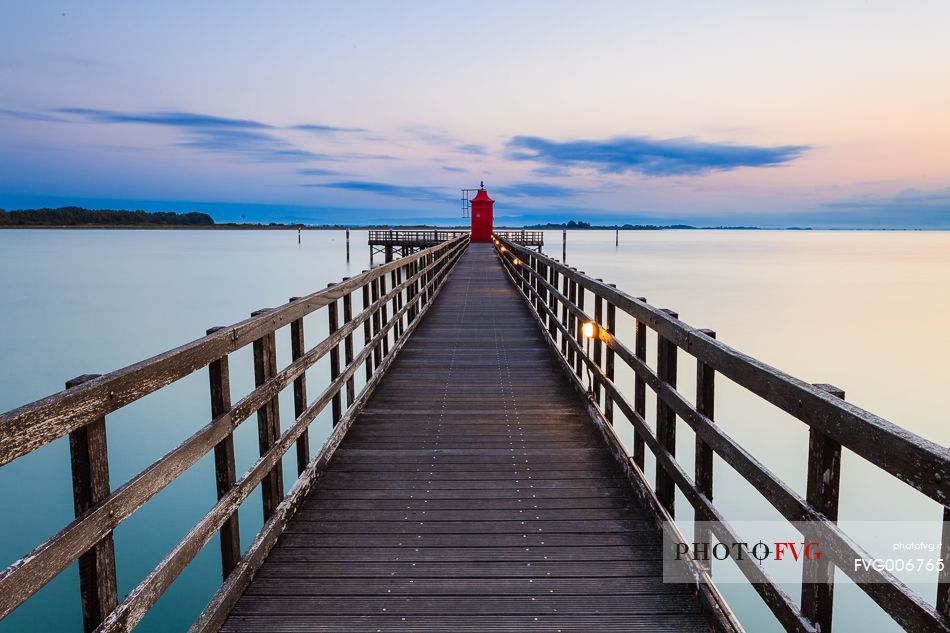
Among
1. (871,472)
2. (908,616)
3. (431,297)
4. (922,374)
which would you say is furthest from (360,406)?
(922,374)

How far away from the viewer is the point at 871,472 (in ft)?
35.7

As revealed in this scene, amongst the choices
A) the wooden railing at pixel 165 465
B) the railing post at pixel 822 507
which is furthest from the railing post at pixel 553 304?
the railing post at pixel 822 507

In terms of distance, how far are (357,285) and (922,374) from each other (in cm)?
1809

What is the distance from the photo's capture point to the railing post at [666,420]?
319 centimetres

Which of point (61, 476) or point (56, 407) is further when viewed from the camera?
point (61, 476)

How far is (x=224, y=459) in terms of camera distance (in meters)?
2.62

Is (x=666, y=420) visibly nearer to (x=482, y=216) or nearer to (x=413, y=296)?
(x=413, y=296)

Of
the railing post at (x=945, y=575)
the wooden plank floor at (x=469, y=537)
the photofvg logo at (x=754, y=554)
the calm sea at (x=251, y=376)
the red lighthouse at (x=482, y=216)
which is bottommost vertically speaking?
the calm sea at (x=251, y=376)

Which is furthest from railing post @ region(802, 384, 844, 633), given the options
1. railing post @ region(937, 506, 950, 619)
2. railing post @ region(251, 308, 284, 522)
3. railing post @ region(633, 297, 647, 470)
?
railing post @ region(251, 308, 284, 522)

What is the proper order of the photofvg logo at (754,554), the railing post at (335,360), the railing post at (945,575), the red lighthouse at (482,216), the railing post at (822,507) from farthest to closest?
the red lighthouse at (482,216) < the railing post at (335,360) < the railing post at (822,507) < the photofvg logo at (754,554) < the railing post at (945,575)

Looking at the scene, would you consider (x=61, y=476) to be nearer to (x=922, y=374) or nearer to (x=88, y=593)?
(x=88, y=593)

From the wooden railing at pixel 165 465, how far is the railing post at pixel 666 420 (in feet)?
6.47

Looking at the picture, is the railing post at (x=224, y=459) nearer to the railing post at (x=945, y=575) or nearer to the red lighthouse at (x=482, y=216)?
the railing post at (x=945, y=575)

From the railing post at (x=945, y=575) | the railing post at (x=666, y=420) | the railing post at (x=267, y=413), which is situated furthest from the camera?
the railing post at (x=666, y=420)
